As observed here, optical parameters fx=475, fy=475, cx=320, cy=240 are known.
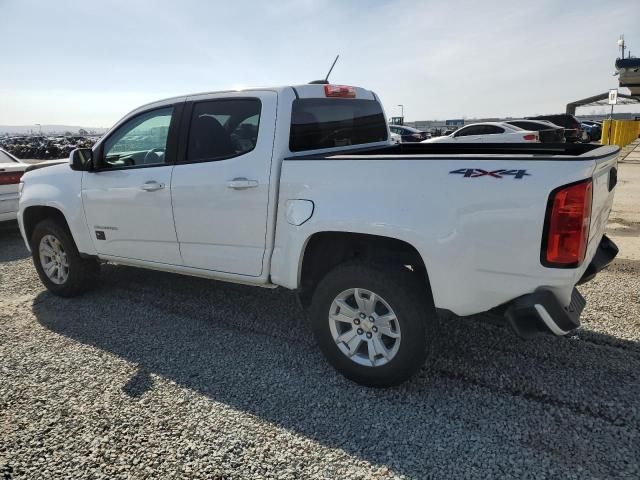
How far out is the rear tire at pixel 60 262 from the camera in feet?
15.5

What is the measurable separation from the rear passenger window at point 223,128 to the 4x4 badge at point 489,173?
5.13 ft

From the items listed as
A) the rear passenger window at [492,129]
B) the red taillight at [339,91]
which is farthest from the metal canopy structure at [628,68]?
the red taillight at [339,91]

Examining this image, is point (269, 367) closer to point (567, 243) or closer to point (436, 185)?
point (436, 185)

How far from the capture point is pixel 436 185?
8.46ft

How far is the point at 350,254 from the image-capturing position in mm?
3309

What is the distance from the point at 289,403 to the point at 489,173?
1804 millimetres

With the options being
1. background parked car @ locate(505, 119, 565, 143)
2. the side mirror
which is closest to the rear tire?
the side mirror

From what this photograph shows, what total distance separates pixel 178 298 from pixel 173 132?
1753 millimetres

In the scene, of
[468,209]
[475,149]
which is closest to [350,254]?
[468,209]

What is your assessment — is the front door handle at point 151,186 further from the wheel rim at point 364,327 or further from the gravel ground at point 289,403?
the wheel rim at point 364,327

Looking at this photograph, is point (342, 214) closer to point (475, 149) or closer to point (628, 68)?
point (475, 149)

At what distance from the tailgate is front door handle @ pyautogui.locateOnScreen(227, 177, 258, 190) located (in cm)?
207

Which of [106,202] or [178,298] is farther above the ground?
[106,202]

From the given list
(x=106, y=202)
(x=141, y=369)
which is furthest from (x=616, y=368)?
(x=106, y=202)
